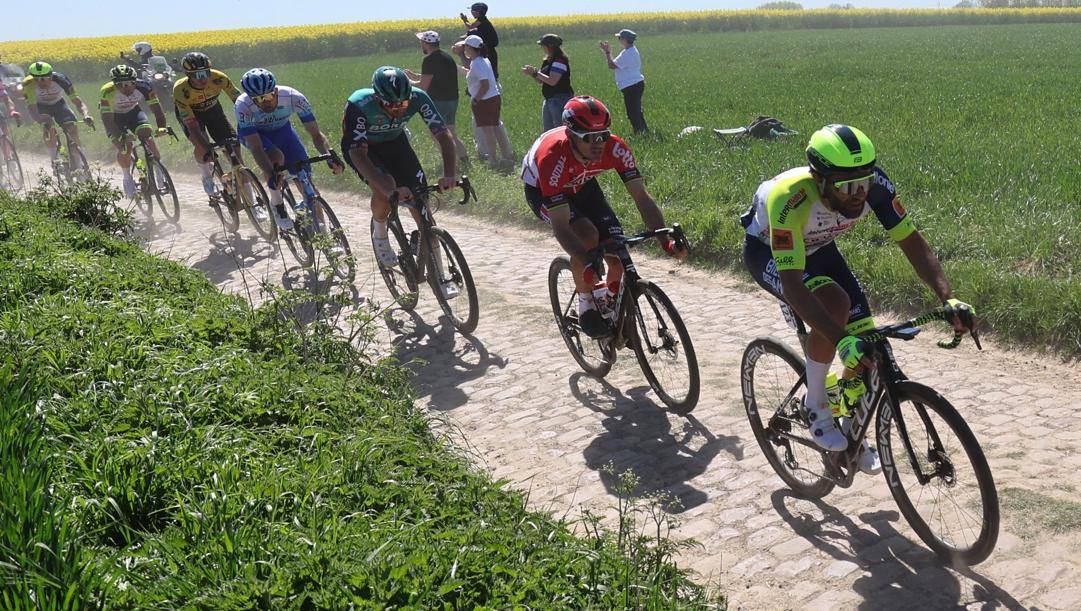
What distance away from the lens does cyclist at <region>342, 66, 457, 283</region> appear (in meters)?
9.25

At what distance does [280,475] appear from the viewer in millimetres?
4301

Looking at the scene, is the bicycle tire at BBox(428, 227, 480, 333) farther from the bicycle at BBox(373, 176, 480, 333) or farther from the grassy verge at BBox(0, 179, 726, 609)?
the grassy verge at BBox(0, 179, 726, 609)

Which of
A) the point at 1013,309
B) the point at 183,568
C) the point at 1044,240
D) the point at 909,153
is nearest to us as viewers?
the point at 183,568

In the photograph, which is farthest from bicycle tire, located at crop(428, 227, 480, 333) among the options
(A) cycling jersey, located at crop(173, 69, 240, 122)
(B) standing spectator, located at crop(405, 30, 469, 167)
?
(B) standing spectator, located at crop(405, 30, 469, 167)

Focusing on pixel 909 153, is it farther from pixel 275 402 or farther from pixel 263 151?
pixel 275 402

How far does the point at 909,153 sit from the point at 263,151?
9084 millimetres

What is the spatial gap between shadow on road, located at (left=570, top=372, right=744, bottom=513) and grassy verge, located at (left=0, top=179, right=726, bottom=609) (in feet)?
4.25

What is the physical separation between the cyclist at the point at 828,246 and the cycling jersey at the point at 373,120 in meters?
4.69

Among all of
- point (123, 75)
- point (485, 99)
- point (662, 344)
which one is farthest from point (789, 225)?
point (123, 75)

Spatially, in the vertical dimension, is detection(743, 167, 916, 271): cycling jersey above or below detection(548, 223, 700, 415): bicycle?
above

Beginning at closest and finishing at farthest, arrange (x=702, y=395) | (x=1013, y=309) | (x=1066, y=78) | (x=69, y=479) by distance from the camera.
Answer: (x=69, y=479) → (x=702, y=395) → (x=1013, y=309) → (x=1066, y=78)

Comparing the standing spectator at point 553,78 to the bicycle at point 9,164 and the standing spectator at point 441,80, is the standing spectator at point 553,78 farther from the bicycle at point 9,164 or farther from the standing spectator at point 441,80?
the bicycle at point 9,164

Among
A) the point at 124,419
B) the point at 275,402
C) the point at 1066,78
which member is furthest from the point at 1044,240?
the point at 1066,78

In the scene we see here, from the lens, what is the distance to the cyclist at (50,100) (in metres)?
18.6
